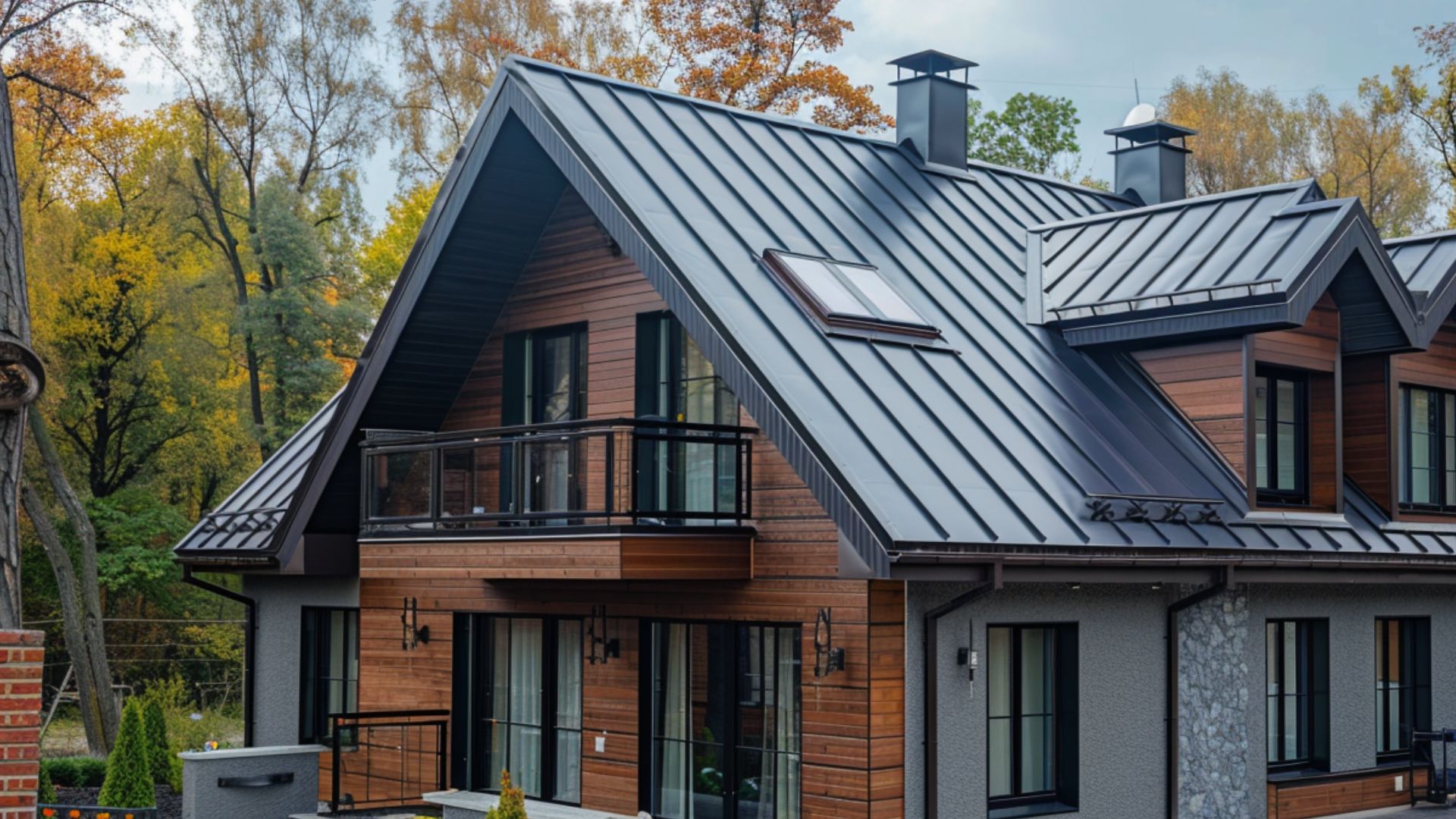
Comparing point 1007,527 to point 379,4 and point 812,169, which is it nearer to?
point 812,169

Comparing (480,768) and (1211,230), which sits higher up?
(1211,230)

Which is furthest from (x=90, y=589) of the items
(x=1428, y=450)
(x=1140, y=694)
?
(x=1428, y=450)

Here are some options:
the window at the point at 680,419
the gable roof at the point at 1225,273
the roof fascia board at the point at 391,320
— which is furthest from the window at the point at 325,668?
the gable roof at the point at 1225,273

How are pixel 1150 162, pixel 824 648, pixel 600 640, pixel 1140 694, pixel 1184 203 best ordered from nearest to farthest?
pixel 824 648, pixel 1140 694, pixel 600 640, pixel 1184 203, pixel 1150 162

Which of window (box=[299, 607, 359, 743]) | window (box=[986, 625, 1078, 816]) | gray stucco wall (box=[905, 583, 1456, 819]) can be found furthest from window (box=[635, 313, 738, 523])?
window (box=[299, 607, 359, 743])

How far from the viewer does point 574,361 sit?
15.2 metres

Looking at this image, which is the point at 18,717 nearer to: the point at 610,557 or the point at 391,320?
the point at 610,557

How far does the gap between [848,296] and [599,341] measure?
2.67 m

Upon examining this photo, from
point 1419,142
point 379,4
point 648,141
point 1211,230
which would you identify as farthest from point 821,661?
point 1419,142

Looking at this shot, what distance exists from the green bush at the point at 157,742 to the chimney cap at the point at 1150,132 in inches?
565

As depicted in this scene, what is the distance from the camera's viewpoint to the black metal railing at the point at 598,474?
40.2 feet

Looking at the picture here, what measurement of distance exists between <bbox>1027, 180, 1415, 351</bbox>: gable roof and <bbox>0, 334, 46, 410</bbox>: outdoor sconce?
10.7m

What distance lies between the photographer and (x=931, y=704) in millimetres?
11617

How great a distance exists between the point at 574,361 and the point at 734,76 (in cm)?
1696
